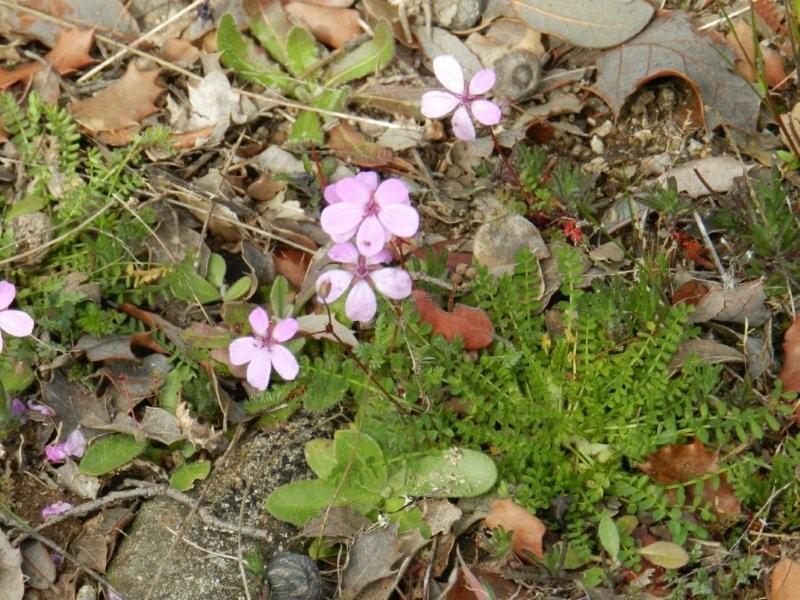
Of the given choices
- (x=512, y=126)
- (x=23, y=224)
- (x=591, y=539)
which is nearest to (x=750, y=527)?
(x=591, y=539)

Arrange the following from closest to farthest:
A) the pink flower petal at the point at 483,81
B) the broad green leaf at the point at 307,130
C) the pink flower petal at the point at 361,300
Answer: the pink flower petal at the point at 361,300 < the pink flower petal at the point at 483,81 < the broad green leaf at the point at 307,130

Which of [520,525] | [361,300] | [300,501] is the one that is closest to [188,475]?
[300,501]

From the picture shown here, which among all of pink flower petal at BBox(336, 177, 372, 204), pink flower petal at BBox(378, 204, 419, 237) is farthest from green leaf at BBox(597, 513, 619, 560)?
pink flower petal at BBox(336, 177, 372, 204)

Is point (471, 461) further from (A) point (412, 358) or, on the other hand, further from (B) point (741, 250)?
(B) point (741, 250)

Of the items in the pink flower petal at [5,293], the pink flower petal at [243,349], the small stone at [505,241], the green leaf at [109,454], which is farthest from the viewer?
the small stone at [505,241]

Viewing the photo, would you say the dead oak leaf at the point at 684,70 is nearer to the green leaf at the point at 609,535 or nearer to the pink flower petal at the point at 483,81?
the pink flower petal at the point at 483,81

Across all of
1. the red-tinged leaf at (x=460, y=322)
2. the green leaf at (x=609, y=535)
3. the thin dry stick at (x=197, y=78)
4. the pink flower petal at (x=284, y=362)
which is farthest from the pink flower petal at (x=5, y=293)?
the green leaf at (x=609, y=535)

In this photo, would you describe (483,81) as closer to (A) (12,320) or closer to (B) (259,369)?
(B) (259,369)

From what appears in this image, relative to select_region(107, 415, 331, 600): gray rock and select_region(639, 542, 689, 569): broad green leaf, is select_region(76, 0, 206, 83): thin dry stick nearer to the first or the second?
select_region(107, 415, 331, 600): gray rock
